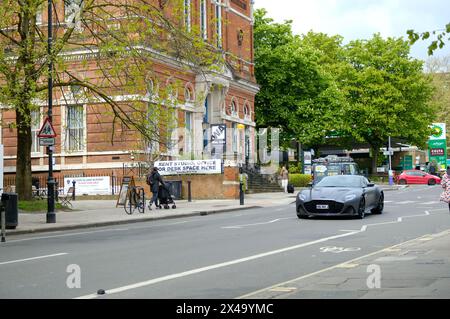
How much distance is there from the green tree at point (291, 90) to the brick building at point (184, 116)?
16.3ft

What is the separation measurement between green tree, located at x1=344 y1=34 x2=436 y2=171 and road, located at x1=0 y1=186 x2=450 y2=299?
51695mm

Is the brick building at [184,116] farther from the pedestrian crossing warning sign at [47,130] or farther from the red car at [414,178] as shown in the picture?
the red car at [414,178]

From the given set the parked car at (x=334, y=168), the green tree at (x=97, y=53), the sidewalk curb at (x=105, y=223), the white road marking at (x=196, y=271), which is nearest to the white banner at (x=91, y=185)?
the sidewalk curb at (x=105, y=223)

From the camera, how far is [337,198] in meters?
22.2

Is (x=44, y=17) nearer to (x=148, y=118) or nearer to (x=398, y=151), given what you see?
(x=148, y=118)

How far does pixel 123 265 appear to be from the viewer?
11938mm

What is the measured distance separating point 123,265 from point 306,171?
47.3m

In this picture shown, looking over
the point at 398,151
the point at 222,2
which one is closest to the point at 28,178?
the point at 222,2

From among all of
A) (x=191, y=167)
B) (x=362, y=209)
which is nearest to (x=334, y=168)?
(x=191, y=167)

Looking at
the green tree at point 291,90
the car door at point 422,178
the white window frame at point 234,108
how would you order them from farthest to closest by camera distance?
the car door at point 422,178 < the green tree at point 291,90 < the white window frame at point 234,108

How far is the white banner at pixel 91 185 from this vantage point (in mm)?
40250

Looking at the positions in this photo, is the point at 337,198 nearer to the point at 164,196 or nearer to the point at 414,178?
the point at 164,196

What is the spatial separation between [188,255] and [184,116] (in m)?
32.5

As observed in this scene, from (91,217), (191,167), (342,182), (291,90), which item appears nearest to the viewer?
(342,182)
